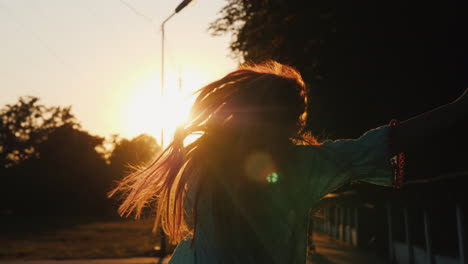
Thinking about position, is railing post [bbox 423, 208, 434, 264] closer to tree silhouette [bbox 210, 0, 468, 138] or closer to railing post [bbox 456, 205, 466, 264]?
railing post [bbox 456, 205, 466, 264]

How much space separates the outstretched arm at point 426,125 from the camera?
1644mm

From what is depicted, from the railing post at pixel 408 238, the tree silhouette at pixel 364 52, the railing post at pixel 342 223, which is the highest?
the tree silhouette at pixel 364 52

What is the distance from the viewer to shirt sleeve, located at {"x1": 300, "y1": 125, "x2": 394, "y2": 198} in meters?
1.63

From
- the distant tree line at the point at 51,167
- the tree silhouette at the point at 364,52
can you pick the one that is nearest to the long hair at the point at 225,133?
the tree silhouette at the point at 364,52

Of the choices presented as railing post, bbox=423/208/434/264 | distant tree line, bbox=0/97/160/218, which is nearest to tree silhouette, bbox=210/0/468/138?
railing post, bbox=423/208/434/264

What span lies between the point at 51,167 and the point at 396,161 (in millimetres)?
68820

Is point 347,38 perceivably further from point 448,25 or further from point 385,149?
point 385,149

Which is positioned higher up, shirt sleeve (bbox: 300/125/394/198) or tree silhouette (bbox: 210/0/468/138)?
tree silhouette (bbox: 210/0/468/138)

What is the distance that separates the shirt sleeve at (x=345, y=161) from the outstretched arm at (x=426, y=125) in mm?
46

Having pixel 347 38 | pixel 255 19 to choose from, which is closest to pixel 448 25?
pixel 347 38

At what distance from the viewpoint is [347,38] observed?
11352 millimetres

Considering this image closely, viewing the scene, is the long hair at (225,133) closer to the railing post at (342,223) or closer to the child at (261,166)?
the child at (261,166)

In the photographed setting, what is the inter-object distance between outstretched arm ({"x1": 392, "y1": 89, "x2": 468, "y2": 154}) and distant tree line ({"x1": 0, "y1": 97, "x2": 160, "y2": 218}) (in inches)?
2125

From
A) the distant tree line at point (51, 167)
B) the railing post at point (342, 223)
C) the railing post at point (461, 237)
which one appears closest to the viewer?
the railing post at point (461, 237)
